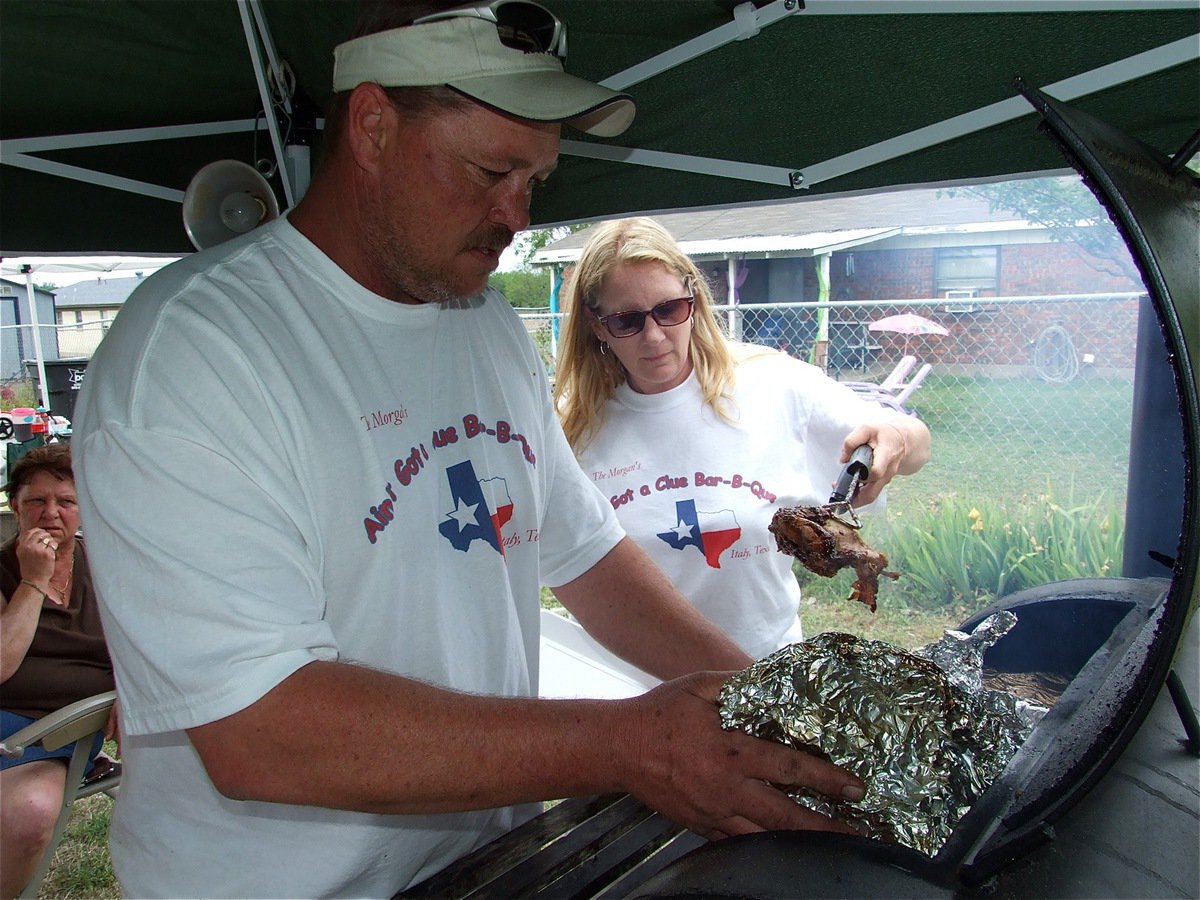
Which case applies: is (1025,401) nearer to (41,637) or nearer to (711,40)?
(711,40)

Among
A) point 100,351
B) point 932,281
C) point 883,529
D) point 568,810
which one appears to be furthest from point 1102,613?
point 932,281

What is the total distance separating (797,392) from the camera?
288 cm

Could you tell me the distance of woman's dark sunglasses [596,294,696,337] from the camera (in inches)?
111

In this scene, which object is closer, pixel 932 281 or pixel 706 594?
pixel 706 594

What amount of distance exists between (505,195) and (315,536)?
652mm

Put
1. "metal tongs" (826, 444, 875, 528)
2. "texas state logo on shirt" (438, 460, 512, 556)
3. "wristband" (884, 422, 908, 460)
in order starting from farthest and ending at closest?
"wristband" (884, 422, 908, 460) < "metal tongs" (826, 444, 875, 528) < "texas state logo on shirt" (438, 460, 512, 556)

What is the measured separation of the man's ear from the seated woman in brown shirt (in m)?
2.78

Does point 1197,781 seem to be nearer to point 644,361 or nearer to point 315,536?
point 315,536

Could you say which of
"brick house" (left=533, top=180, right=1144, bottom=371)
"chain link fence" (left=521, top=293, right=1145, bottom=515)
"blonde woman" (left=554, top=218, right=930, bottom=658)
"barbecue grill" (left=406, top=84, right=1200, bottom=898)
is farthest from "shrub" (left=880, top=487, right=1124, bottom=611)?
"barbecue grill" (left=406, top=84, right=1200, bottom=898)

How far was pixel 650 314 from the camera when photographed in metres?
2.83

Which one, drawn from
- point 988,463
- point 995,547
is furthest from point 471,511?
point 988,463

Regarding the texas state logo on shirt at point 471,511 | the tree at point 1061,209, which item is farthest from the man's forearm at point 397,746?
the tree at point 1061,209

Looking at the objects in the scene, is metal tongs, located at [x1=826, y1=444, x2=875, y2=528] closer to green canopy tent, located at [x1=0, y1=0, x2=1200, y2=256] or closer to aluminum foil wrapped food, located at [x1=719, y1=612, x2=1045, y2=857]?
green canopy tent, located at [x1=0, y1=0, x2=1200, y2=256]

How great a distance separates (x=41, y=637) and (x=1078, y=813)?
12.7 ft
